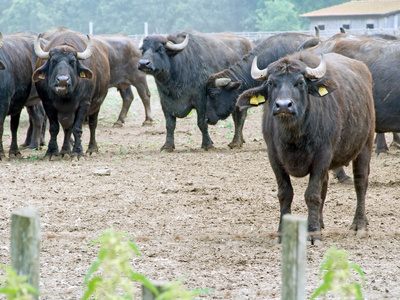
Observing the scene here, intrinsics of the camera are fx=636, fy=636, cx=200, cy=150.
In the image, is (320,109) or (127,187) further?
(127,187)

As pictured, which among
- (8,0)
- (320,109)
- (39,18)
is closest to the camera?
(320,109)

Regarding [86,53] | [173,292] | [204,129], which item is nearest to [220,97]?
[204,129]

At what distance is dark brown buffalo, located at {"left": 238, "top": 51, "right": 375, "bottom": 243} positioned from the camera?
240 inches

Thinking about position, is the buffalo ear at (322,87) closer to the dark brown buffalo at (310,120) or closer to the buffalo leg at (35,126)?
the dark brown buffalo at (310,120)

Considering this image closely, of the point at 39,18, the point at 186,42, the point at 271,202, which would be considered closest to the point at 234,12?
the point at 39,18

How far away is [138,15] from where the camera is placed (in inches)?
3076

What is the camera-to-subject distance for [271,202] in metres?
8.38

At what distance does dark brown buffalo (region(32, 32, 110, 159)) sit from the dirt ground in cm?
69

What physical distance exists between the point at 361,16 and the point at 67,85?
4555 centimetres

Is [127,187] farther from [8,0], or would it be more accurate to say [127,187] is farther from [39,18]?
[8,0]

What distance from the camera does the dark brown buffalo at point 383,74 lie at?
925 centimetres

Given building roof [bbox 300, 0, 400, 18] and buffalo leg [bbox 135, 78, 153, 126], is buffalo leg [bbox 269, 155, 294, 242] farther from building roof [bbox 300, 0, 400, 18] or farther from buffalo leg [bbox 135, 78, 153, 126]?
building roof [bbox 300, 0, 400, 18]

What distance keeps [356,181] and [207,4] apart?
7460cm

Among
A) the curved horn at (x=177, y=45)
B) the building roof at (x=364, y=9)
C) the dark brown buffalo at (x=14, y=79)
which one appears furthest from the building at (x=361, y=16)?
the dark brown buffalo at (x=14, y=79)
